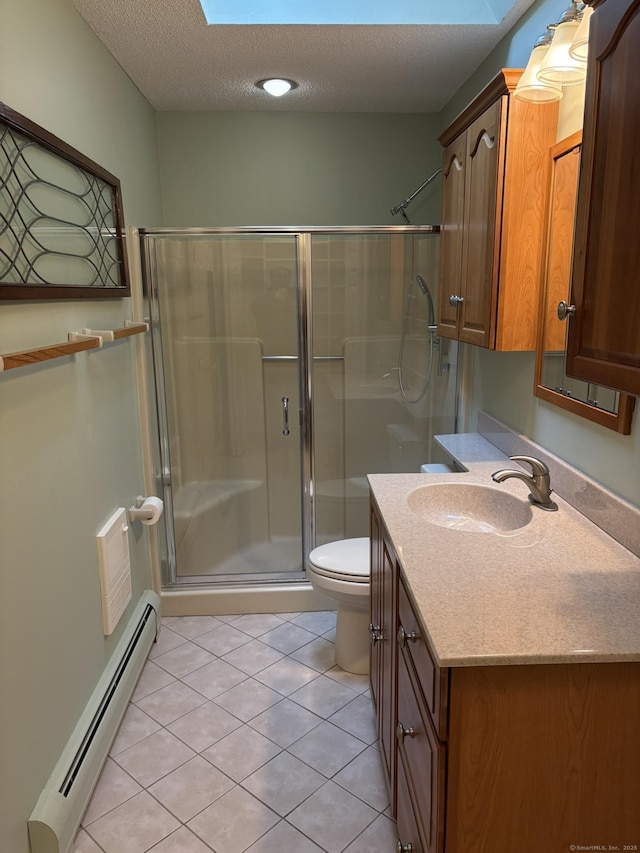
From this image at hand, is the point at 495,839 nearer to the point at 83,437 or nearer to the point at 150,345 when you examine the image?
the point at 83,437

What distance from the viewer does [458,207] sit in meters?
2.29

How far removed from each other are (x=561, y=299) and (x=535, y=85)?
0.58 metres

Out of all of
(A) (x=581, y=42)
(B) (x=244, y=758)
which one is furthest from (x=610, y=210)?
(B) (x=244, y=758)

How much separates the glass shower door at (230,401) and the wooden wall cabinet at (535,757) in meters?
2.07

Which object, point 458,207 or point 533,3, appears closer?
point 533,3

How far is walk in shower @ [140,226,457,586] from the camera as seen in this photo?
295 centimetres

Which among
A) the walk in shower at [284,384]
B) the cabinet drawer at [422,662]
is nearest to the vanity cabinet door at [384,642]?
the cabinet drawer at [422,662]

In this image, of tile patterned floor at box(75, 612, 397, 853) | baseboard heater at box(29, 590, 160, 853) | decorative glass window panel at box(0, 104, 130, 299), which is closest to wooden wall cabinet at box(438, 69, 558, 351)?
decorative glass window panel at box(0, 104, 130, 299)

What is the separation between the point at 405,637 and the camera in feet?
4.59

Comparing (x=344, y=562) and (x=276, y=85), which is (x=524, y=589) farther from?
(x=276, y=85)

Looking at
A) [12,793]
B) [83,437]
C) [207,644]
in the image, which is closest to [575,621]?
[12,793]

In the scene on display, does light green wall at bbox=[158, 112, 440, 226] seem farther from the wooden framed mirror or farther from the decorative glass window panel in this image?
the wooden framed mirror

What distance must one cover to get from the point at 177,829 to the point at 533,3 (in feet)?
9.32

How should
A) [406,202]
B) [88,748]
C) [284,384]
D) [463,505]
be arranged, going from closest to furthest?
[88,748] < [463,505] < [284,384] < [406,202]
